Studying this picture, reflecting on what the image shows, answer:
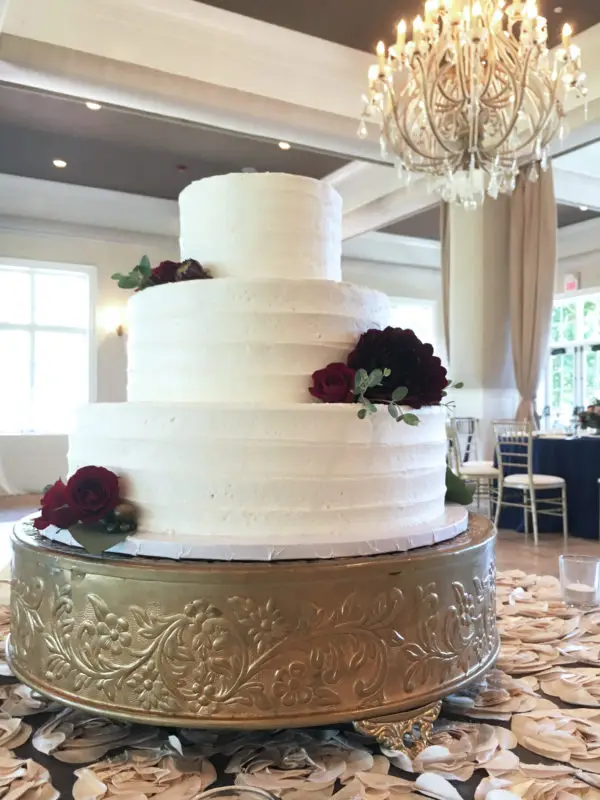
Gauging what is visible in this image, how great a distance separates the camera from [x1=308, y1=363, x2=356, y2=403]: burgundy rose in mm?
1901

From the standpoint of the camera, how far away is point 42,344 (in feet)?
31.4

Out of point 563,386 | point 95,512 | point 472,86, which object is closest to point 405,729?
point 95,512

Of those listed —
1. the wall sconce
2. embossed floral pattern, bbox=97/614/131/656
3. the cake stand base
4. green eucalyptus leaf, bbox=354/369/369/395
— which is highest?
the wall sconce

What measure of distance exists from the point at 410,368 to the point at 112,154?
6965 mm

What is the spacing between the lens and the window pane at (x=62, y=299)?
9.58 metres

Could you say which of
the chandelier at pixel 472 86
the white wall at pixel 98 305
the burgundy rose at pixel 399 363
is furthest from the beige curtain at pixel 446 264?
the burgundy rose at pixel 399 363

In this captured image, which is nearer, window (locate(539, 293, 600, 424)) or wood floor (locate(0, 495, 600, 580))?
wood floor (locate(0, 495, 600, 580))

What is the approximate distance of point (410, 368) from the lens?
6.53ft

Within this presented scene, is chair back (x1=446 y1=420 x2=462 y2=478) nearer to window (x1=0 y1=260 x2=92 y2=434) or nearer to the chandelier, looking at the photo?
the chandelier

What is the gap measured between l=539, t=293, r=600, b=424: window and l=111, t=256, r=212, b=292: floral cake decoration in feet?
30.5

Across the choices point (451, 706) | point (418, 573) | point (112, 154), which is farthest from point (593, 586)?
point (112, 154)

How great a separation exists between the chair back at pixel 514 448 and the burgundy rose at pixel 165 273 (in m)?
4.36

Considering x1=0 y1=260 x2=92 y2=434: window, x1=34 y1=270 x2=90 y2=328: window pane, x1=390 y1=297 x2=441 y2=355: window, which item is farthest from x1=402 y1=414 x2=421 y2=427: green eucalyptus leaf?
x1=390 y1=297 x2=441 y2=355: window

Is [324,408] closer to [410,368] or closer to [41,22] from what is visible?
[410,368]
